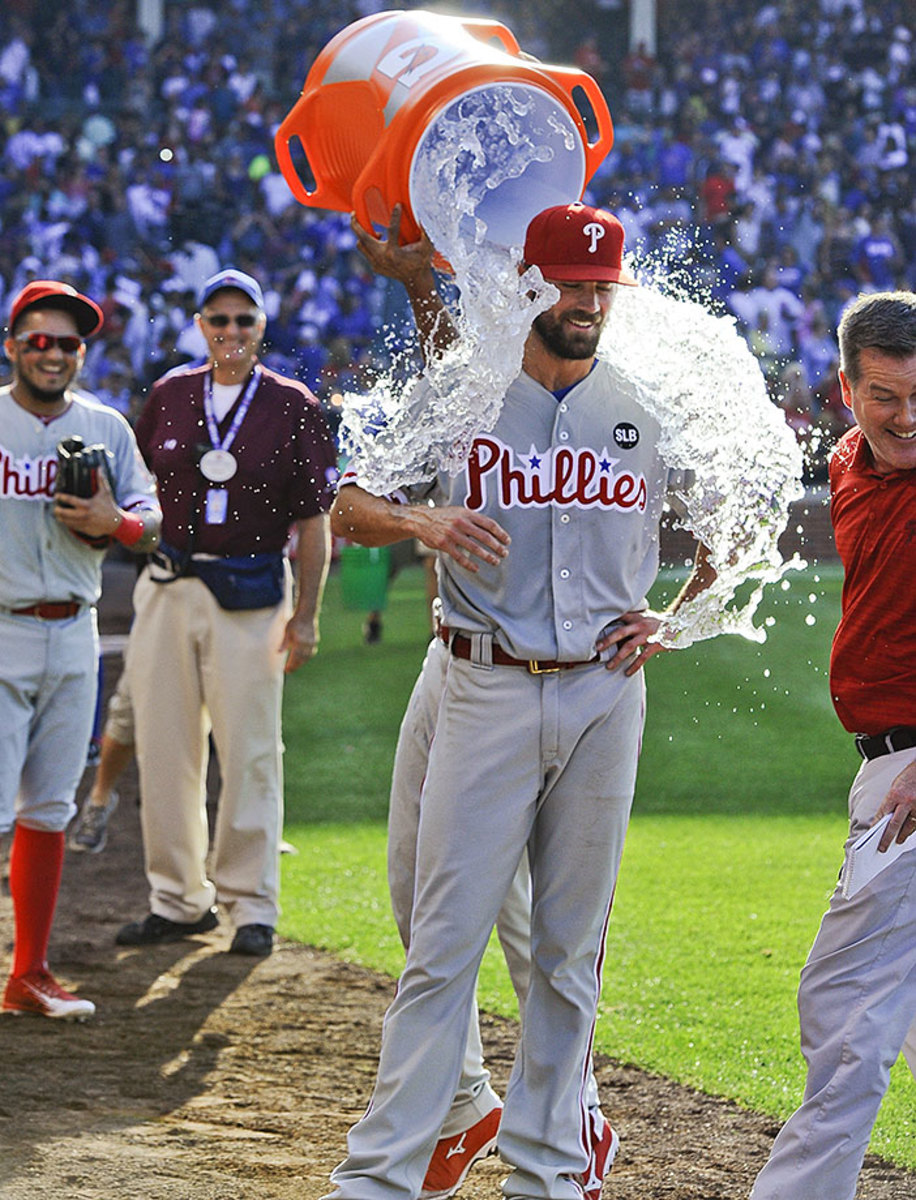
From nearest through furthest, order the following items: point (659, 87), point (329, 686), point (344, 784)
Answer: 1. point (344, 784)
2. point (329, 686)
3. point (659, 87)

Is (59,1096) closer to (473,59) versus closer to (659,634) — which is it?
(659,634)

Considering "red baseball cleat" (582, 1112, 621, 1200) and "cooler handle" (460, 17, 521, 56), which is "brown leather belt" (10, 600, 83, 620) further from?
"red baseball cleat" (582, 1112, 621, 1200)

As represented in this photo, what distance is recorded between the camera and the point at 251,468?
20.4 feet

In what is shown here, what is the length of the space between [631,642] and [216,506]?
286 centimetres

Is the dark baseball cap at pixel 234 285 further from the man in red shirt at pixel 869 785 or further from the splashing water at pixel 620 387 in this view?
the man in red shirt at pixel 869 785

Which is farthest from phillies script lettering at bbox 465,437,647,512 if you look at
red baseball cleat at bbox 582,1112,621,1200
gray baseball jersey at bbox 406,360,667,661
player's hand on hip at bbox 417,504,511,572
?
red baseball cleat at bbox 582,1112,621,1200

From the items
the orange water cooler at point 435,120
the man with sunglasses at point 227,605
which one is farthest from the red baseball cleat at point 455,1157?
the man with sunglasses at point 227,605

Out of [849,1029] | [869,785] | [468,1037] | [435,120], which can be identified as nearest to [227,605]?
[468,1037]

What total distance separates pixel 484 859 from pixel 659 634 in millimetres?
650

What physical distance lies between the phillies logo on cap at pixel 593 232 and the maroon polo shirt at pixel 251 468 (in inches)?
110

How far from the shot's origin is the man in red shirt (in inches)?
125

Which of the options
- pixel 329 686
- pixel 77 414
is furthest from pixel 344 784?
pixel 77 414

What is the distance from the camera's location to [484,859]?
11.9ft

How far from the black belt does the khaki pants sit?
3.27 m
